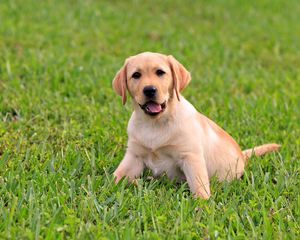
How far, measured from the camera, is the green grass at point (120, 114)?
3732 millimetres

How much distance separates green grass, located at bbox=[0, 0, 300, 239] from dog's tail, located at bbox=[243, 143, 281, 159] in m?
0.09

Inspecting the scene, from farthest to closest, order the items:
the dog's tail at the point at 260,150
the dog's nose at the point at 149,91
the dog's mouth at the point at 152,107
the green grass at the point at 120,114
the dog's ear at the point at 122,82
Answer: the dog's tail at the point at 260,150
the dog's ear at the point at 122,82
the dog's mouth at the point at 152,107
the dog's nose at the point at 149,91
the green grass at the point at 120,114

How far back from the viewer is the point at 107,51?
30.2ft

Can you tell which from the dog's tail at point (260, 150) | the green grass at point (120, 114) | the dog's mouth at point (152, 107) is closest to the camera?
the green grass at point (120, 114)

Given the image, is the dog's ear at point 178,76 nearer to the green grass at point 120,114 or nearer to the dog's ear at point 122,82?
the dog's ear at point 122,82

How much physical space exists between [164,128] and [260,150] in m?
1.14

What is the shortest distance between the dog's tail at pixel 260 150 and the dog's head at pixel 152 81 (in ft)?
3.33

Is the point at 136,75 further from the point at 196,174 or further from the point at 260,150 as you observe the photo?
the point at 260,150

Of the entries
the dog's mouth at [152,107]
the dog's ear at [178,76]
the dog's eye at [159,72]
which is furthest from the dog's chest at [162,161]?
the dog's eye at [159,72]

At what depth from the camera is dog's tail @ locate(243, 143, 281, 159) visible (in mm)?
5184

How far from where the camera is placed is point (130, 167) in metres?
4.59

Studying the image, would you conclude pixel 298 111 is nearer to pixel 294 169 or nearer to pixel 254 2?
pixel 294 169

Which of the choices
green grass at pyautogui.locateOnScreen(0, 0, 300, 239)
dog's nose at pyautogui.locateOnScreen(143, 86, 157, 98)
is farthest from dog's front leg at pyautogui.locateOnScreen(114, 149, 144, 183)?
dog's nose at pyautogui.locateOnScreen(143, 86, 157, 98)

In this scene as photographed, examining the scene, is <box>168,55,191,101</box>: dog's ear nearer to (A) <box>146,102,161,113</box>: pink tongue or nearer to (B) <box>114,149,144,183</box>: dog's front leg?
(A) <box>146,102,161,113</box>: pink tongue
